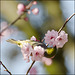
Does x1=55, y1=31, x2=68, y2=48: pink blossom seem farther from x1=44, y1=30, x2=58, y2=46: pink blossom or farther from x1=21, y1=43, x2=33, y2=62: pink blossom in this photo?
x1=21, y1=43, x2=33, y2=62: pink blossom

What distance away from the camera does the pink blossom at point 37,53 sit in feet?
2.50

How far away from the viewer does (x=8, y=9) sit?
394 centimetres

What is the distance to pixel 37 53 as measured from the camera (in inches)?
31.9

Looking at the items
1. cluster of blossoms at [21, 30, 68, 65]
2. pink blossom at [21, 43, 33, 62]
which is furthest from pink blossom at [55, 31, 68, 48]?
pink blossom at [21, 43, 33, 62]

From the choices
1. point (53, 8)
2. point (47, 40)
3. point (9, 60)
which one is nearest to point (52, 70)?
point (9, 60)

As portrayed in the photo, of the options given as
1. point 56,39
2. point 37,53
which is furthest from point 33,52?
point 56,39

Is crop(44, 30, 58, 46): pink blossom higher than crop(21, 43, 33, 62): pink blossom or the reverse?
higher

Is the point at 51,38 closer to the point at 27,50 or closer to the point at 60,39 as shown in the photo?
the point at 60,39

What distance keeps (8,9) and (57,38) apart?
3.24m

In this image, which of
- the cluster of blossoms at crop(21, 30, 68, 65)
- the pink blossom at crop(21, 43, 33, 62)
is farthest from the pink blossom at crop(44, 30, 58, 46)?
the pink blossom at crop(21, 43, 33, 62)

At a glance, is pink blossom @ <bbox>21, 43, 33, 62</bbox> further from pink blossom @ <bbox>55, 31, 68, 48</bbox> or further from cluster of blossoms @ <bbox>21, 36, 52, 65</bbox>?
pink blossom @ <bbox>55, 31, 68, 48</bbox>

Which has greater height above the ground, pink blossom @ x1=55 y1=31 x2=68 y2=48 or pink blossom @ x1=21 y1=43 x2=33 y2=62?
pink blossom @ x1=55 y1=31 x2=68 y2=48

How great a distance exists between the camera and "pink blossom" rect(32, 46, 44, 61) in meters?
0.76

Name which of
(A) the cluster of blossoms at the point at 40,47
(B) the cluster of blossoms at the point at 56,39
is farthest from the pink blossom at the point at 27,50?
Answer: (B) the cluster of blossoms at the point at 56,39
